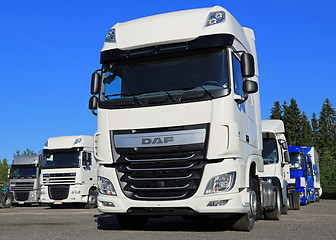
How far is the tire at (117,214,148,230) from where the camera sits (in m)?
9.02

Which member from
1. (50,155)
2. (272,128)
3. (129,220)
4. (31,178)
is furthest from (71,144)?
(129,220)

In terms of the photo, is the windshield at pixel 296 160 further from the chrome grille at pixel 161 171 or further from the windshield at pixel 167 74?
the chrome grille at pixel 161 171

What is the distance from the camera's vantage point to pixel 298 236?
7.68m

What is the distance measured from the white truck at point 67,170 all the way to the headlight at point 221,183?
13.9 metres

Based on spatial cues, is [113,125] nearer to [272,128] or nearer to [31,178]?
A: [272,128]

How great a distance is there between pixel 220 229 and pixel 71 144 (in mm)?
13148

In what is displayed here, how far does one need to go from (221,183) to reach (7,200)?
1980 centimetres

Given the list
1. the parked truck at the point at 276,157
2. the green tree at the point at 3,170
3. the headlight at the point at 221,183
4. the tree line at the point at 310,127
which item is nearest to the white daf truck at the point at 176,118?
the headlight at the point at 221,183

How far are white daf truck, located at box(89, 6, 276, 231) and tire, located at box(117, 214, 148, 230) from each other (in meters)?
1.00

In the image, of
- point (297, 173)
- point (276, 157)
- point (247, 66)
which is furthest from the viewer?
point (297, 173)

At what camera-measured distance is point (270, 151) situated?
45.8 feet

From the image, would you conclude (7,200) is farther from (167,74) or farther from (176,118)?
(176,118)

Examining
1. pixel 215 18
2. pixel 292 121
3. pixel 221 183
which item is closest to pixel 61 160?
pixel 215 18

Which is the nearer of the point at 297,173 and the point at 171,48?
the point at 171,48
